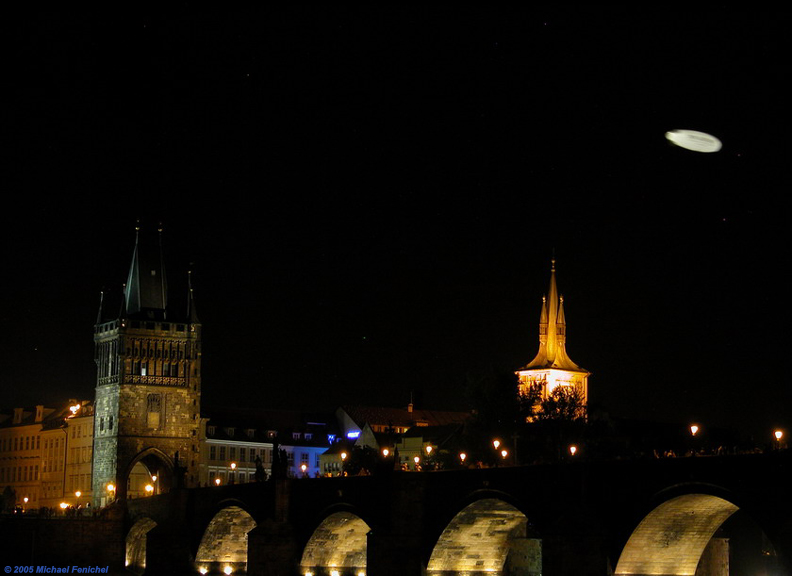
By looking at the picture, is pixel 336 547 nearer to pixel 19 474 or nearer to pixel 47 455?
pixel 47 455

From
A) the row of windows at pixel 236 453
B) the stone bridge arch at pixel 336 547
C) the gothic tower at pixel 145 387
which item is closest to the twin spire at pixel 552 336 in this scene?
the row of windows at pixel 236 453

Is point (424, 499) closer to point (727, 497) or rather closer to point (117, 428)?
point (727, 497)

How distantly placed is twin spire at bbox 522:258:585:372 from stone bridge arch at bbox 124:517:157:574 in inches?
2571

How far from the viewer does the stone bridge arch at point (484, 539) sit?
6650cm

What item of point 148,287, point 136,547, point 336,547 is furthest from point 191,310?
point 336,547

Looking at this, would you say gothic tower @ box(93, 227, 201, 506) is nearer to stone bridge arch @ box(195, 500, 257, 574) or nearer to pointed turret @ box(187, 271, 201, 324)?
pointed turret @ box(187, 271, 201, 324)

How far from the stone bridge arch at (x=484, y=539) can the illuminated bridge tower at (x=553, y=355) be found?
287 feet

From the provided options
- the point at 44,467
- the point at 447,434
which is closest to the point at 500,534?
the point at 447,434

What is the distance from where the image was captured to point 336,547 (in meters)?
82.1

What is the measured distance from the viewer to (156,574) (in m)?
96.3

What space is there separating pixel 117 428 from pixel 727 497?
87.1 m

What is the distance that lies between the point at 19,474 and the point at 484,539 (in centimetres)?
10819

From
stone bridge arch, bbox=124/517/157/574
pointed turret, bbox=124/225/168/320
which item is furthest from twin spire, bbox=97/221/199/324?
stone bridge arch, bbox=124/517/157/574

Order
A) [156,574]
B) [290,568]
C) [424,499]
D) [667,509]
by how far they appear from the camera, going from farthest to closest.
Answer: [156,574] → [290,568] → [424,499] → [667,509]
